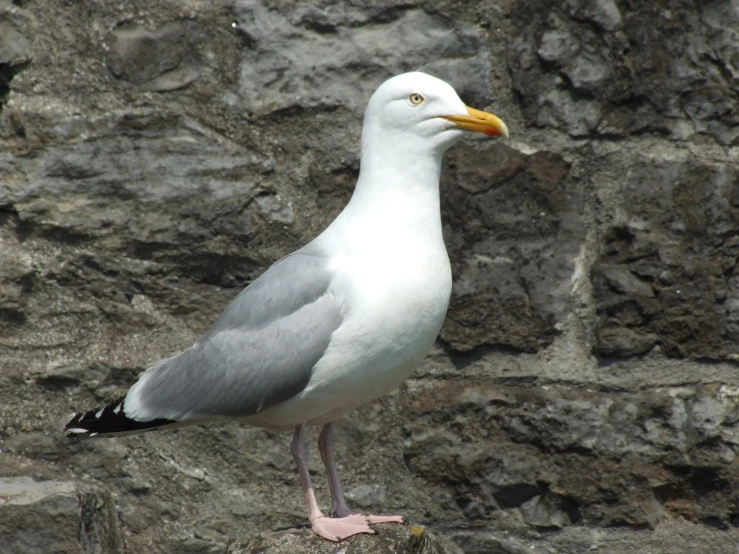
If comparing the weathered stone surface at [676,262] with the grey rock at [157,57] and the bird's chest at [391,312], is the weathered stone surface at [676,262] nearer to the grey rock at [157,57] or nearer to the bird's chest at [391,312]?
the bird's chest at [391,312]

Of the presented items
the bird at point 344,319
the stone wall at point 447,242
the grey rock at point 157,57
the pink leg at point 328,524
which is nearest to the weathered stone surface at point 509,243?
the stone wall at point 447,242

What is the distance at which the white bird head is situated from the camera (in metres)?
2.03

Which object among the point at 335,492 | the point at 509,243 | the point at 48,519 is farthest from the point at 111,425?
the point at 509,243

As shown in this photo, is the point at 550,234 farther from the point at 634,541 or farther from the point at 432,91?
the point at 634,541

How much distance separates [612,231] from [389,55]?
67 cm

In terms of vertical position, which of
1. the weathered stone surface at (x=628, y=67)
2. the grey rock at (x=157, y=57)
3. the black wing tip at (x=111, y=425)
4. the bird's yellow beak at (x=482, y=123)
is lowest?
the black wing tip at (x=111, y=425)

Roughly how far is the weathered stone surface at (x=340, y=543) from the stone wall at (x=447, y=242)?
1.37ft

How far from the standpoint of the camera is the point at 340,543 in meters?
1.91

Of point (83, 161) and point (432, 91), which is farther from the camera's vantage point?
point (83, 161)

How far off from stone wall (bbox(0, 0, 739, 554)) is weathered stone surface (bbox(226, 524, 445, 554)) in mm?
417

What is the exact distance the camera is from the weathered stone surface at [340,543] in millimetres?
1891

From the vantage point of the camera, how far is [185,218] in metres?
2.37

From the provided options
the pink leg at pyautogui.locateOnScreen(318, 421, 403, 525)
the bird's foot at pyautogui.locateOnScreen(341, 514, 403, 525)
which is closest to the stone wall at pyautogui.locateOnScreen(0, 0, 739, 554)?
the pink leg at pyautogui.locateOnScreen(318, 421, 403, 525)

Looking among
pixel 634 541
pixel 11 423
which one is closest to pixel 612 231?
pixel 634 541
